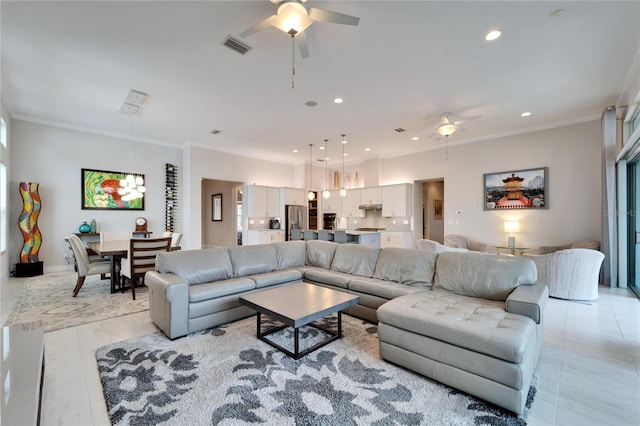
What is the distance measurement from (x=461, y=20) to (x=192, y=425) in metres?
4.05

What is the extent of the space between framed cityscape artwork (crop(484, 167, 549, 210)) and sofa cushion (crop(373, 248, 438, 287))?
13.8 feet

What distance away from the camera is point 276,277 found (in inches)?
150

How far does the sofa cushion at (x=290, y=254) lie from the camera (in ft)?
14.4

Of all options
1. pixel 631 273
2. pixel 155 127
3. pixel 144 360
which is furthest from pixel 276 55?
pixel 631 273

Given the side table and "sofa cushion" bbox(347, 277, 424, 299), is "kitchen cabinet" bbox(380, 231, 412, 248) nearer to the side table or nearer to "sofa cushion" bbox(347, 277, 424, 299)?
the side table

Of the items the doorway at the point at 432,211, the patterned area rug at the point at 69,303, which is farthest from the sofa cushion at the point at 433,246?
the patterned area rug at the point at 69,303

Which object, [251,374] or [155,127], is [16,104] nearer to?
[155,127]

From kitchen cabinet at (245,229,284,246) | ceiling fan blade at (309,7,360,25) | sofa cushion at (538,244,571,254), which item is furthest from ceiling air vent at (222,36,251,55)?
sofa cushion at (538,244,571,254)

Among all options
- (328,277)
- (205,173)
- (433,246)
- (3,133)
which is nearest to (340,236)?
(433,246)

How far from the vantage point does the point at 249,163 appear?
8586 mm

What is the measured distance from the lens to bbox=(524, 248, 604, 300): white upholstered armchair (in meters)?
4.05

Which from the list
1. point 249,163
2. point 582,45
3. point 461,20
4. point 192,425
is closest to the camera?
point 192,425

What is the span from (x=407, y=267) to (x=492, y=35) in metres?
2.75

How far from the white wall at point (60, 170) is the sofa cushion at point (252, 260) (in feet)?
15.3
